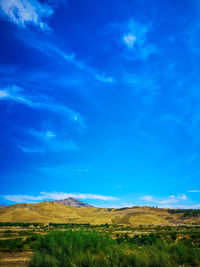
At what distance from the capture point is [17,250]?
67.5 feet

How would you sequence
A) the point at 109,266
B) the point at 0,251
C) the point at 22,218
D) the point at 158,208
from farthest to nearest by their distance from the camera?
the point at 158,208, the point at 22,218, the point at 0,251, the point at 109,266

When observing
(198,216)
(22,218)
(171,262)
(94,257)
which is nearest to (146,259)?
(171,262)

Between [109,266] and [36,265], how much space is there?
4.43m

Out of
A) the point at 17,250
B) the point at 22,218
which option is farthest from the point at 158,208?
the point at 17,250

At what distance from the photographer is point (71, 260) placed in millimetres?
10945

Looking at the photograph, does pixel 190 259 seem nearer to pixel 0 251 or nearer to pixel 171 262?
pixel 171 262

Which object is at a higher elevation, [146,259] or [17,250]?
[146,259]

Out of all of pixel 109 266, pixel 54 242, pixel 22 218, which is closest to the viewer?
pixel 109 266

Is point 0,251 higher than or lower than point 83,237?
lower

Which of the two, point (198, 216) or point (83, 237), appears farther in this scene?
point (198, 216)

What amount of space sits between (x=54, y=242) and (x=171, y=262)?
7630 mm

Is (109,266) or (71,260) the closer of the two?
(109,266)

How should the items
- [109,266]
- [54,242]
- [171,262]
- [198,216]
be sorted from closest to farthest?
1. [109,266]
2. [171,262]
3. [54,242]
4. [198,216]

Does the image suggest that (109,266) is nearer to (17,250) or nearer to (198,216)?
(17,250)
